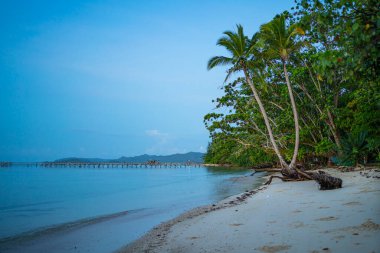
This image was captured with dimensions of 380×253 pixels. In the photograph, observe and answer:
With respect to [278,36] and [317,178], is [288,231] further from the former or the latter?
[278,36]

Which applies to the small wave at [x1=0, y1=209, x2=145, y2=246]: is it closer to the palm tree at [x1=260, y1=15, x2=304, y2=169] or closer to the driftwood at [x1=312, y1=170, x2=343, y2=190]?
the driftwood at [x1=312, y1=170, x2=343, y2=190]

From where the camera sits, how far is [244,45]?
17.2m

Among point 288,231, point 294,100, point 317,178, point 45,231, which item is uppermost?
point 294,100

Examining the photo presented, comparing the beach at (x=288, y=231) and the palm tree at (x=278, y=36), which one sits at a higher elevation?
the palm tree at (x=278, y=36)

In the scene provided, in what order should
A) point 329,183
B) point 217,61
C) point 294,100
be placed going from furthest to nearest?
point 294,100 → point 217,61 → point 329,183

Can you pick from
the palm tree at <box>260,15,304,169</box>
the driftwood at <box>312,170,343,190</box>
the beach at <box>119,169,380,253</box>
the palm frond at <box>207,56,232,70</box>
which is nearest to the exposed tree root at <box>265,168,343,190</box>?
the driftwood at <box>312,170,343,190</box>

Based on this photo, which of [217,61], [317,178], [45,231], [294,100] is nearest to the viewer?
[45,231]

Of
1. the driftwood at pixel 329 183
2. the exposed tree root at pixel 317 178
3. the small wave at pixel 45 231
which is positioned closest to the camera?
the small wave at pixel 45 231

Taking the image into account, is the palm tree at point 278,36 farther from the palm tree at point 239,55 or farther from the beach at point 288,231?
the beach at point 288,231

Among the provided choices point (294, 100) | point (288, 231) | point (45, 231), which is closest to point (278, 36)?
point (294, 100)

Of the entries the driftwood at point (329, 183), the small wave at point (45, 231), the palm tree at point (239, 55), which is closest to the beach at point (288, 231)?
the driftwood at point (329, 183)

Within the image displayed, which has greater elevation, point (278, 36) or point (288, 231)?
point (278, 36)

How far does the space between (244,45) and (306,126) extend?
9.17 meters

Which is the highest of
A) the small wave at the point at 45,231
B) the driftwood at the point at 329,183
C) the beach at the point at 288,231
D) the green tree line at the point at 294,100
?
the green tree line at the point at 294,100
